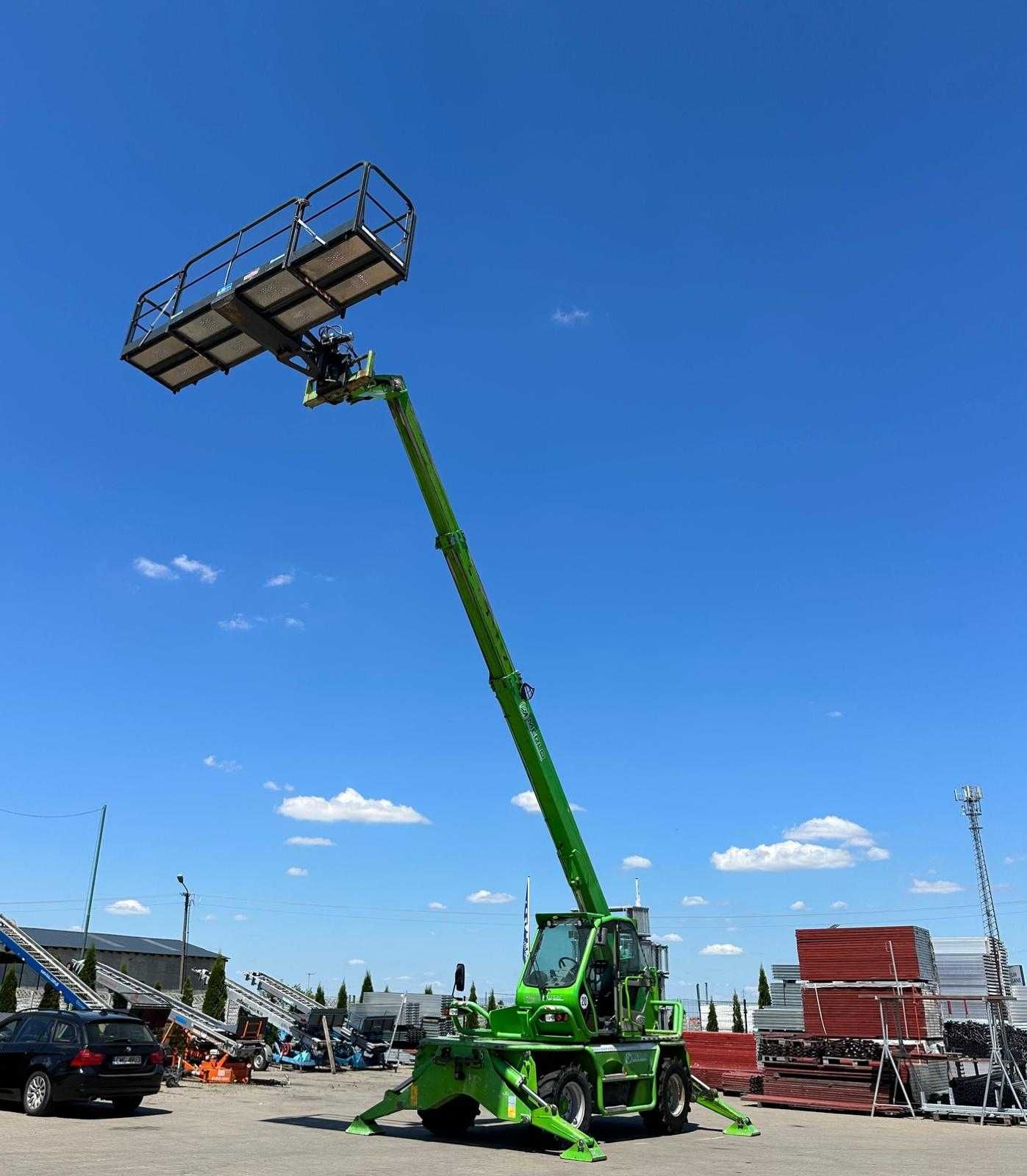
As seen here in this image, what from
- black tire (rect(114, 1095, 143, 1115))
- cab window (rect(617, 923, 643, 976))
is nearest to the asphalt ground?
black tire (rect(114, 1095, 143, 1115))

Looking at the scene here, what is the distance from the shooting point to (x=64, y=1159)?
9562 millimetres

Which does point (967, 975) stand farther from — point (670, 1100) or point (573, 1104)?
point (573, 1104)

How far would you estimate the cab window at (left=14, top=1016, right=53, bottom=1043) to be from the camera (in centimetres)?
1359

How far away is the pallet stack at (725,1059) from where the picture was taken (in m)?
23.5

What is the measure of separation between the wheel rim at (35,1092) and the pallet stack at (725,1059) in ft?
51.8

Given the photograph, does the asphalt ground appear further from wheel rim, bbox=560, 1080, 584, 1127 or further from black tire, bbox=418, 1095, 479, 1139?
wheel rim, bbox=560, 1080, 584, 1127

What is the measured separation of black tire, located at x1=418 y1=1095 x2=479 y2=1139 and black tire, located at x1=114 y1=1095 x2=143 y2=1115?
4.77m

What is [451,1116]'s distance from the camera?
42.5 feet

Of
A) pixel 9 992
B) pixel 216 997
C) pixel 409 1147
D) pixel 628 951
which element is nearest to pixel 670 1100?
pixel 628 951

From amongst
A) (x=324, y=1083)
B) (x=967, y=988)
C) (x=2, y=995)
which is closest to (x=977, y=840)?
(x=967, y=988)

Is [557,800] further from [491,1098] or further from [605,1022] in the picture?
[491,1098]

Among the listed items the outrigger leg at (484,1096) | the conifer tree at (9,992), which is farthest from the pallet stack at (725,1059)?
the conifer tree at (9,992)

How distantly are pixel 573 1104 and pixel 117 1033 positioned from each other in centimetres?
675

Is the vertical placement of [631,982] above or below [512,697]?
below
